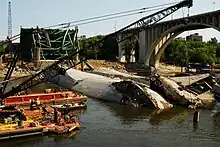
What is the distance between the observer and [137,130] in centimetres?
3028

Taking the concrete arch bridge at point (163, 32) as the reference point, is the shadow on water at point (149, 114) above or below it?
below

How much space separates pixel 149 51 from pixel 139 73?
28.7 feet

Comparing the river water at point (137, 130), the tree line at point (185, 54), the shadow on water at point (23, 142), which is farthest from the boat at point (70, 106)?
the tree line at point (185, 54)

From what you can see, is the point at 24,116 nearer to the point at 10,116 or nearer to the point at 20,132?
the point at 10,116

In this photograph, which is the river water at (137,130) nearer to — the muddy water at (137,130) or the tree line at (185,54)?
the muddy water at (137,130)

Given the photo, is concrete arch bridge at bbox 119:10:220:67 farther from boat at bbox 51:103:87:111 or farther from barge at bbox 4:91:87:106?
boat at bbox 51:103:87:111

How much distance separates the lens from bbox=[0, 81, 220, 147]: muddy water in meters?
26.4

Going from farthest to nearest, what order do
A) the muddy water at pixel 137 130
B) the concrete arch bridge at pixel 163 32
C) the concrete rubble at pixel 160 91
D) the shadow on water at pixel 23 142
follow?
1. the concrete arch bridge at pixel 163 32
2. the concrete rubble at pixel 160 91
3. the muddy water at pixel 137 130
4. the shadow on water at pixel 23 142

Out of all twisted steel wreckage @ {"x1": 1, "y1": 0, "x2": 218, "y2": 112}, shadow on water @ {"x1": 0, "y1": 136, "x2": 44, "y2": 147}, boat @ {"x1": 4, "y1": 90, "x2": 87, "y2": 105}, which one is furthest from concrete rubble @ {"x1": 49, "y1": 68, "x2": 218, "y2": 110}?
shadow on water @ {"x1": 0, "y1": 136, "x2": 44, "y2": 147}

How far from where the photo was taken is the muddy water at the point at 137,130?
26.4 m

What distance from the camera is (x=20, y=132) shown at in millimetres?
26750

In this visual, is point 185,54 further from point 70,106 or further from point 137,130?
point 137,130

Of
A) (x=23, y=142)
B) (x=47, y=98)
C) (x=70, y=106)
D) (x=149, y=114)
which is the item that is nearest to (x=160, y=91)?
(x=149, y=114)

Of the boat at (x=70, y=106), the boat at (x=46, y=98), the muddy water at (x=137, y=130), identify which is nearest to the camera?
the muddy water at (x=137, y=130)
